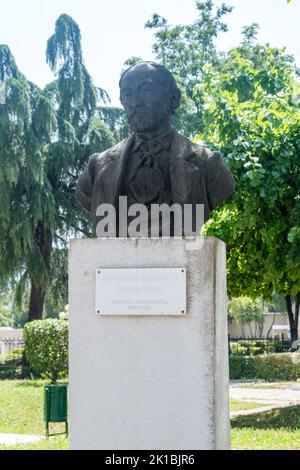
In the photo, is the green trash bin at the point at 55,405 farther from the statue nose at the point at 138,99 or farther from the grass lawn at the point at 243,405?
the statue nose at the point at 138,99

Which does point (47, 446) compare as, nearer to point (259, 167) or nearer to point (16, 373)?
point (259, 167)

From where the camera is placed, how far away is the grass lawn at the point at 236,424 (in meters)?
8.70

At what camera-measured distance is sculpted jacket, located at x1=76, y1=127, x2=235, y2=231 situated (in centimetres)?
462

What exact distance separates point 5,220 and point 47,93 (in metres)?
4.49

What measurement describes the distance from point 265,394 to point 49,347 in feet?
16.0

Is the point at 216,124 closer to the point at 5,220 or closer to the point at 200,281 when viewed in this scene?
the point at 200,281

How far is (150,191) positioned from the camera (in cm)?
470

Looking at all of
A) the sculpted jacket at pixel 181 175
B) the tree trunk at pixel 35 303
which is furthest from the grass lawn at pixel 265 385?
the sculpted jacket at pixel 181 175

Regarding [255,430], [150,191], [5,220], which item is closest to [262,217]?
[255,430]

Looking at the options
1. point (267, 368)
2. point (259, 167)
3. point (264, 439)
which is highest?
point (259, 167)

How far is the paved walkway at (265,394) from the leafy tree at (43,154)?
7.08 m

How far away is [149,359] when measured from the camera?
4.29 m

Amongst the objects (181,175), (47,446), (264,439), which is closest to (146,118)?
(181,175)

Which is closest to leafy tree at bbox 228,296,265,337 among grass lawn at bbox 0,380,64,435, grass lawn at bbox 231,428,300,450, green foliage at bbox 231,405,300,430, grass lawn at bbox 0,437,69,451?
grass lawn at bbox 0,380,64,435
